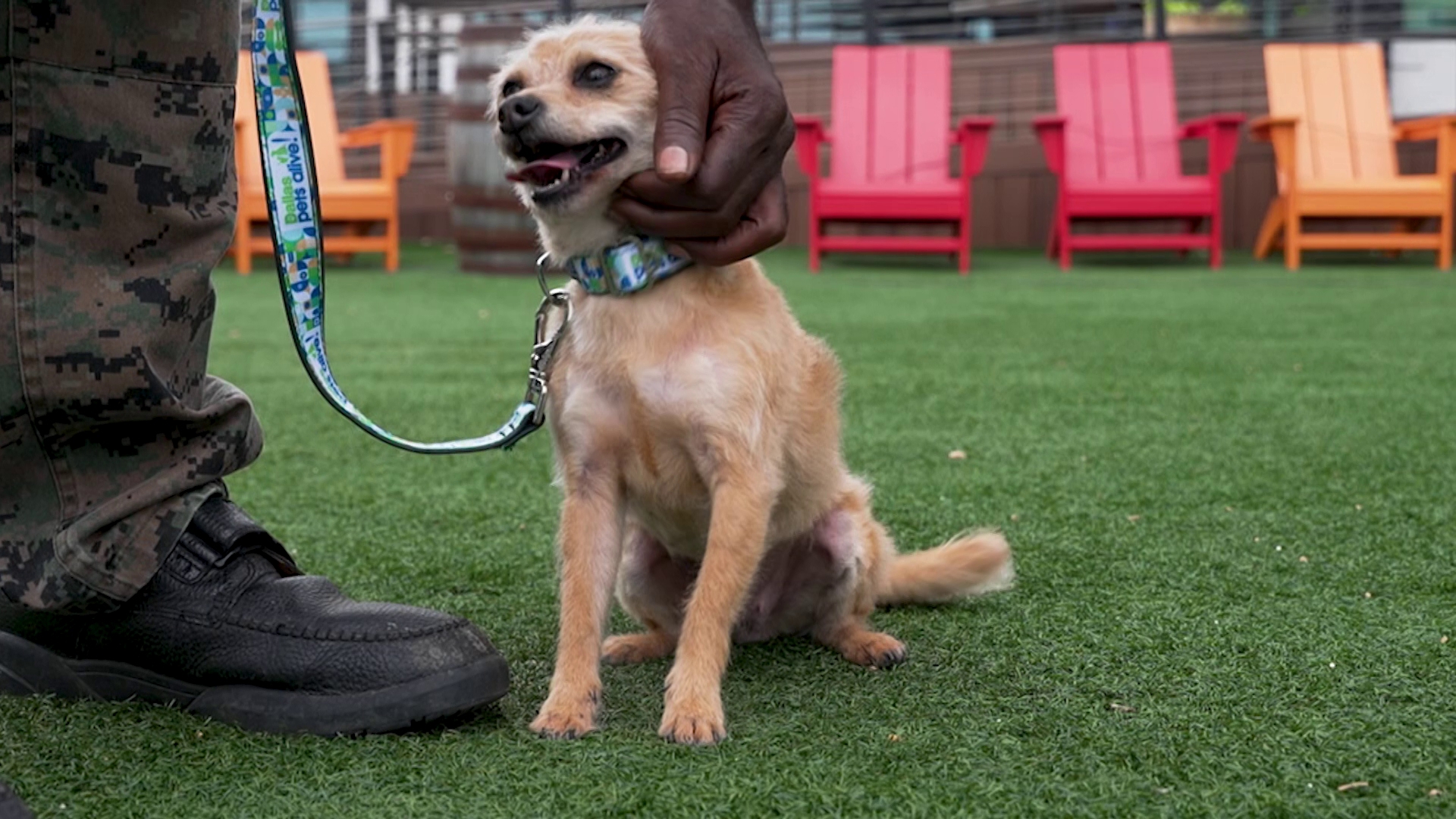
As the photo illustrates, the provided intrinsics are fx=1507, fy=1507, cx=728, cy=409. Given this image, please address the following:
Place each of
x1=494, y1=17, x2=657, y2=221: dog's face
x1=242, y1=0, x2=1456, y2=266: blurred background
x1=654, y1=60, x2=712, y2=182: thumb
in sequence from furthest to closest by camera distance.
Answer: x1=242, y1=0, x2=1456, y2=266: blurred background
x1=494, y1=17, x2=657, y2=221: dog's face
x1=654, y1=60, x2=712, y2=182: thumb

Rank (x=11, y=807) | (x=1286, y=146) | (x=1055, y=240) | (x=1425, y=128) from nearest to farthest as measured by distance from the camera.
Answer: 1. (x=11, y=807)
2. (x=1286, y=146)
3. (x=1425, y=128)
4. (x=1055, y=240)

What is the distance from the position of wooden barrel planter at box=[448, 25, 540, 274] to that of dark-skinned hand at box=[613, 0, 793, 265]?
6795 millimetres

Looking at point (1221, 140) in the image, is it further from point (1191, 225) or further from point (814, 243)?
point (814, 243)

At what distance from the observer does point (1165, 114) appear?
976 centimetres

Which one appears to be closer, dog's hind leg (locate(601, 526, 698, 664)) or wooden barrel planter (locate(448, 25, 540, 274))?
dog's hind leg (locate(601, 526, 698, 664))

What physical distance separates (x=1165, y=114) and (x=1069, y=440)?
6.71 m

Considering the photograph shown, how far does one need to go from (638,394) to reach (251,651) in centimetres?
55

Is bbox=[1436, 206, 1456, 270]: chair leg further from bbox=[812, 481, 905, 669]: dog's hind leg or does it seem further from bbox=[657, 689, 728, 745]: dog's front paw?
bbox=[657, 689, 728, 745]: dog's front paw

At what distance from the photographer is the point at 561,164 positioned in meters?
1.92

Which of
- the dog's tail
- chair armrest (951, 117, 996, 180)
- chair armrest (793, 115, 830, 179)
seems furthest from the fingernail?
chair armrest (951, 117, 996, 180)

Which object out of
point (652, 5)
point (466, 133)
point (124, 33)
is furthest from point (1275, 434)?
point (466, 133)

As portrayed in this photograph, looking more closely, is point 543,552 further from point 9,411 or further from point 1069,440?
point 1069,440

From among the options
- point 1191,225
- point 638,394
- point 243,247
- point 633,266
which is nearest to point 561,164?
point 633,266

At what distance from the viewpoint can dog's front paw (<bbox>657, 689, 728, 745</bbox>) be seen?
5.51 feet
